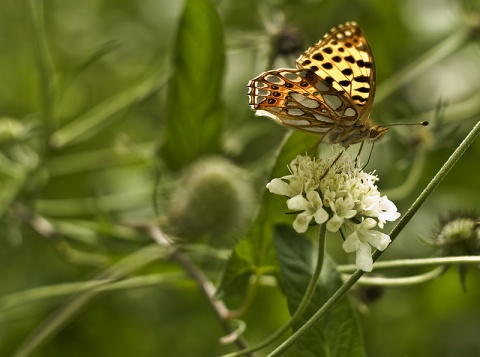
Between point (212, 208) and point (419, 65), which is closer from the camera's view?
point (212, 208)

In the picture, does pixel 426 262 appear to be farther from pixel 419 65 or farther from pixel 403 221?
pixel 419 65

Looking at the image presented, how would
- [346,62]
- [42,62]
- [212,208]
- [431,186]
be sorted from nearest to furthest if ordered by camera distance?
[431,186], [346,62], [212,208], [42,62]

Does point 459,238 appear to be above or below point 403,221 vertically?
below

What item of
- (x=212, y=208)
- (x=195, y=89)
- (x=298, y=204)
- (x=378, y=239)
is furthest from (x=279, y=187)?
(x=195, y=89)

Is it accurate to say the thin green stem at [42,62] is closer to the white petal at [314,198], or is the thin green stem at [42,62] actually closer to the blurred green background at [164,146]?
the blurred green background at [164,146]

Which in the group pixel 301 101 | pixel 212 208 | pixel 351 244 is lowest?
pixel 212 208

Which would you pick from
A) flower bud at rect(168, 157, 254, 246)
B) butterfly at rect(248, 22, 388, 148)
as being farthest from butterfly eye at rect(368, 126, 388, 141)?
flower bud at rect(168, 157, 254, 246)

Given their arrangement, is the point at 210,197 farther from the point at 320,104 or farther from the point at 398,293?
the point at 398,293
